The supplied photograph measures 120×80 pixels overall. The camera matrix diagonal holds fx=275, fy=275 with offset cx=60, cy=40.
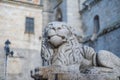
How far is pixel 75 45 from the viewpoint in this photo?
14.5 feet

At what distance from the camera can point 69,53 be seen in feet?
14.3

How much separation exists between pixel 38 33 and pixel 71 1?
12.2ft

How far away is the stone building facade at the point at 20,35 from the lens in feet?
67.6

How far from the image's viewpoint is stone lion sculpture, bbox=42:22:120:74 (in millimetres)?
4305

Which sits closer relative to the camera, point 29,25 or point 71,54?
point 71,54

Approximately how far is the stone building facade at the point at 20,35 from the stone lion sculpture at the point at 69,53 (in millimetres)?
16035

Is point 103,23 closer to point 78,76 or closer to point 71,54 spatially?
point 71,54

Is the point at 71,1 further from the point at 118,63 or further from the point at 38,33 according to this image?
the point at 118,63

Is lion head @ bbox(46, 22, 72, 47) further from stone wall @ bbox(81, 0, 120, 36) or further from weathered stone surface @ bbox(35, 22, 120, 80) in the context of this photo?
stone wall @ bbox(81, 0, 120, 36)

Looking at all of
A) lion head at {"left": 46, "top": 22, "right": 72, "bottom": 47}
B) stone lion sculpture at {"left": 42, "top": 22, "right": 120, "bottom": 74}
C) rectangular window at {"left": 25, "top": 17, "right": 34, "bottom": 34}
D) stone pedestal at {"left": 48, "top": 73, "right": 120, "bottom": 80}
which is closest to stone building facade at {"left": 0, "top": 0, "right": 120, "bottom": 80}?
rectangular window at {"left": 25, "top": 17, "right": 34, "bottom": 34}

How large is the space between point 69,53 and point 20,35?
17.4m

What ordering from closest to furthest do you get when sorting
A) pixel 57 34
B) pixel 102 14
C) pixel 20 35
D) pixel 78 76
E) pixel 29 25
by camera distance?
pixel 78 76
pixel 57 34
pixel 102 14
pixel 20 35
pixel 29 25

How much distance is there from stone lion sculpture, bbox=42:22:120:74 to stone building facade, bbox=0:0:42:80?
52.6ft

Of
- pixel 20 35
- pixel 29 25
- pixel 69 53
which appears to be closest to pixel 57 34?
pixel 69 53
